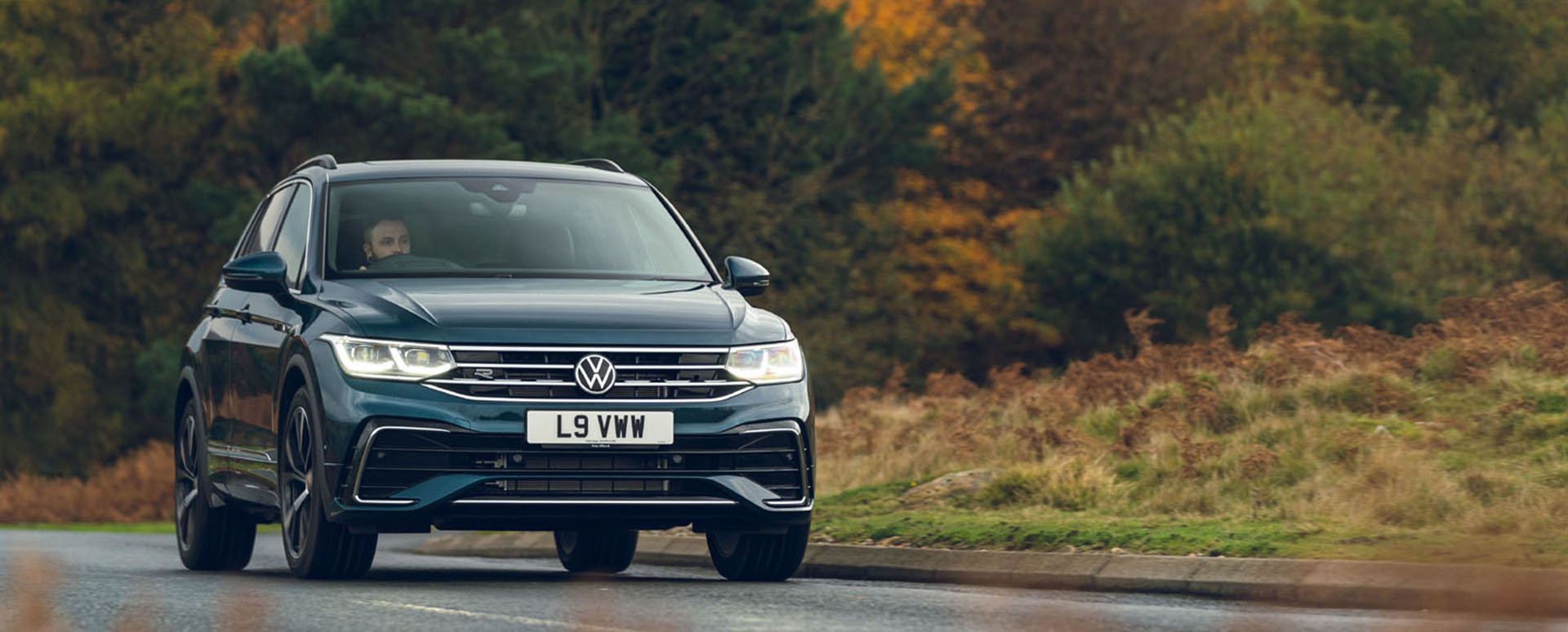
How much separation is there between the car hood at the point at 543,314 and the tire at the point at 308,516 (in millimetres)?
503

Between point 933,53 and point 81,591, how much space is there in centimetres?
4834

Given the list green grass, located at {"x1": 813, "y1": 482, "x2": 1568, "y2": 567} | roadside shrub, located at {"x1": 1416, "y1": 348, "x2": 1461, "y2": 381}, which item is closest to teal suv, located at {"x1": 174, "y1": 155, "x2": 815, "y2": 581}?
green grass, located at {"x1": 813, "y1": 482, "x2": 1568, "y2": 567}

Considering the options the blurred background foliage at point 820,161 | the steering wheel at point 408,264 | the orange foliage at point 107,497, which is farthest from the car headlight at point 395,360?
the blurred background foliage at point 820,161

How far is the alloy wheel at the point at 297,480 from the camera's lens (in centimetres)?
1047

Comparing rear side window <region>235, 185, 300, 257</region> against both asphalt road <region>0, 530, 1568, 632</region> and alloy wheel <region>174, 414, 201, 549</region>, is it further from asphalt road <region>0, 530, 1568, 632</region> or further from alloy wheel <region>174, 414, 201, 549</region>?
asphalt road <region>0, 530, 1568, 632</region>

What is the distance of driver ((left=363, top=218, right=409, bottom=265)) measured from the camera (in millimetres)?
11188

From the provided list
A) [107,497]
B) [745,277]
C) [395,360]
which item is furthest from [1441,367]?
[107,497]

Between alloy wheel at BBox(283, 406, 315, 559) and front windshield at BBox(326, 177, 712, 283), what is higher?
front windshield at BBox(326, 177, 712, 283)

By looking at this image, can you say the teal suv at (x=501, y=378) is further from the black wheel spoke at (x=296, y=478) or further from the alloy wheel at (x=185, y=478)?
the alloy wheel at (x=185, y=478)

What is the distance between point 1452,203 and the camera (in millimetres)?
50656

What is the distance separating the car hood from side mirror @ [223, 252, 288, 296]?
294 mm

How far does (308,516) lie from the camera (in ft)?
34.8

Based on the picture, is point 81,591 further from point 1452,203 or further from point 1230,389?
point 1452,203

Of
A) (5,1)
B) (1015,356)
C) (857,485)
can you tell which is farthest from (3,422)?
(857,485)
